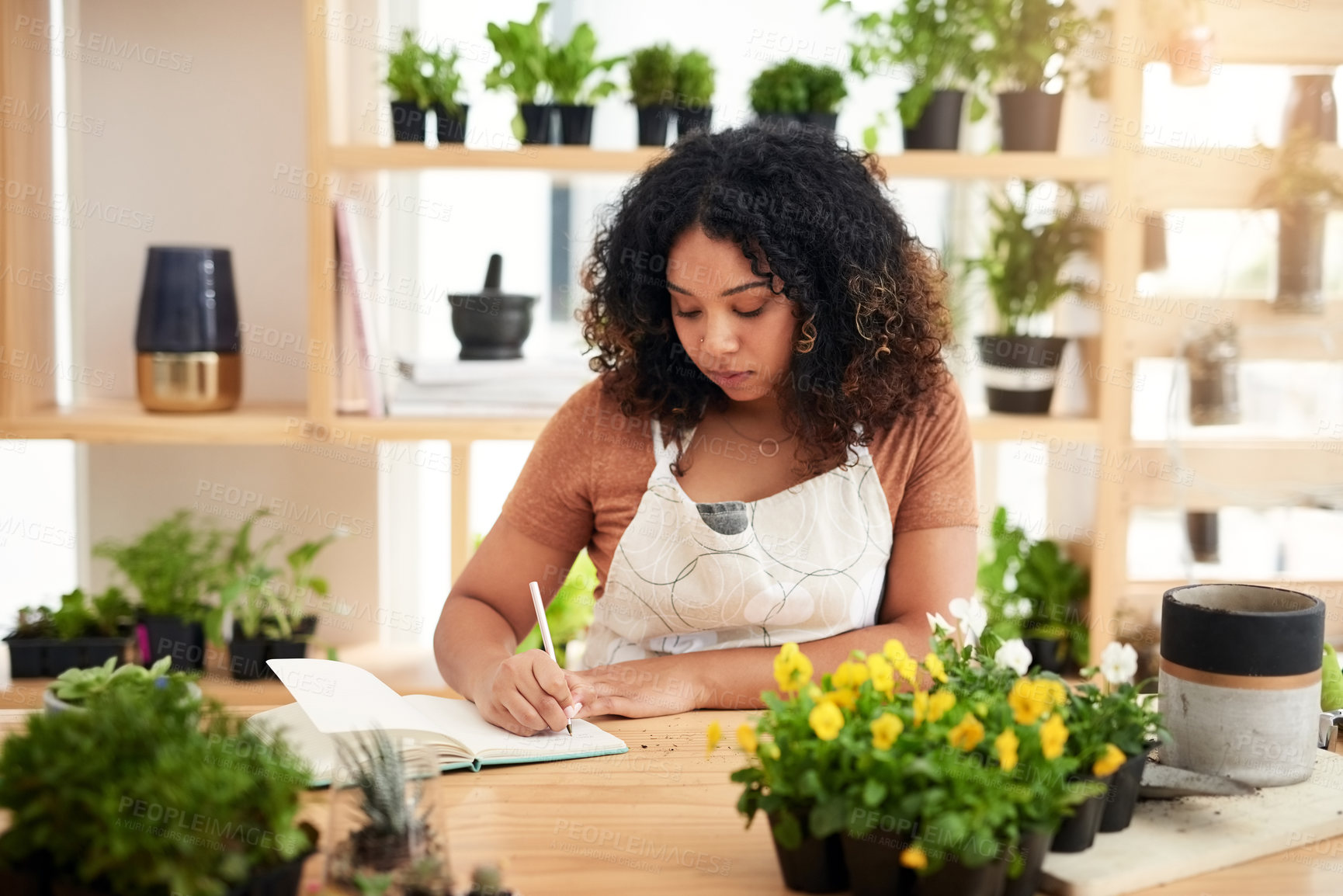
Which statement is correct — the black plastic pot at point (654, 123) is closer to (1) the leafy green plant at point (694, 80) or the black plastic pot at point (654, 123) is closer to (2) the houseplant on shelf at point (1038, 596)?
(1) the leafy green plant at point (694, 80)

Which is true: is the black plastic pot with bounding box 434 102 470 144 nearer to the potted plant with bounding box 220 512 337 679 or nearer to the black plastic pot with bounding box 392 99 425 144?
the black plastic pot with bounding box 392 99 425 144

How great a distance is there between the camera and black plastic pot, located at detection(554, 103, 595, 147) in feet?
7.77

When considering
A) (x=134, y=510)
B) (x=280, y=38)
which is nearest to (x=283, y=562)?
(x=134, y=510)

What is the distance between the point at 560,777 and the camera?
1.17 metres

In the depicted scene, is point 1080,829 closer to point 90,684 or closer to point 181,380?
point 90,684

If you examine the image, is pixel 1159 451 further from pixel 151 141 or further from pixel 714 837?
pixel 151 141

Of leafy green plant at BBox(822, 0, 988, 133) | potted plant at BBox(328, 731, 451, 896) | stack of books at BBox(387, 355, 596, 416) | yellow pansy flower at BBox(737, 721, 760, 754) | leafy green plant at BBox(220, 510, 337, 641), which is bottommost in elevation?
leafy green plant at BBox(220, 510, 337, 641)

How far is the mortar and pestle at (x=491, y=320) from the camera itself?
2.42 m

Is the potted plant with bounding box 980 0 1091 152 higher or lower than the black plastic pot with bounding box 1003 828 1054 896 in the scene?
higher

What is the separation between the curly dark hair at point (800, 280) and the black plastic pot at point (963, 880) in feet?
2.82

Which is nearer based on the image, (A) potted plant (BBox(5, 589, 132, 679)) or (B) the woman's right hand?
(B) the woman's right hand

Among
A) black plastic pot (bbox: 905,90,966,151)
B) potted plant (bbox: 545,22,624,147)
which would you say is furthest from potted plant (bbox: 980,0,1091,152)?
potted plant (bbox: 545,22,624,147)

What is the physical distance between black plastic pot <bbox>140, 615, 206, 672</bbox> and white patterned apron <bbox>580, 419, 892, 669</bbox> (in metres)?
1.13

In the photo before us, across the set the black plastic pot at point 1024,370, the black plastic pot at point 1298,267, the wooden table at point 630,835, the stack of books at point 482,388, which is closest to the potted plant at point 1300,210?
the black plastic pot at point 1298,267
